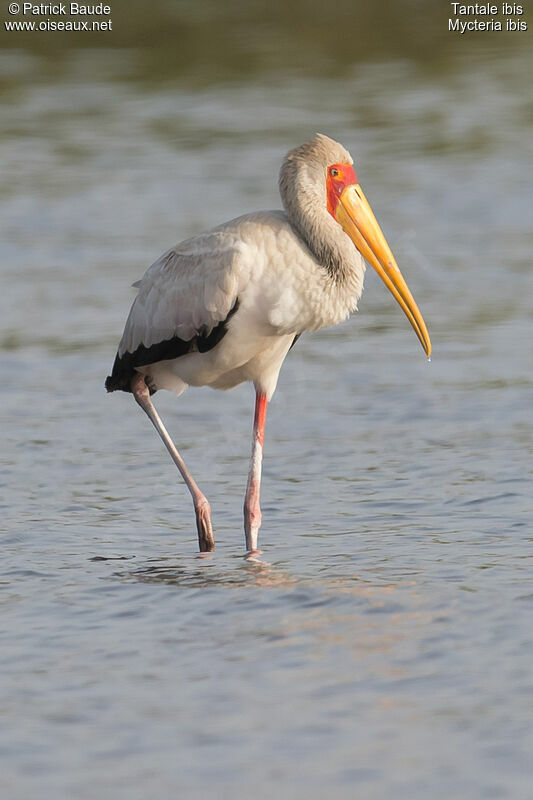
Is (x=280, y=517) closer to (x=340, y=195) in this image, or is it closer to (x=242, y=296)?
(x=242, y=296)

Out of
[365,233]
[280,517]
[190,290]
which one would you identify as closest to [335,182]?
[365,233]

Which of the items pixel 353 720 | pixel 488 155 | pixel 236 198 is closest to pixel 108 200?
pixel 236 198

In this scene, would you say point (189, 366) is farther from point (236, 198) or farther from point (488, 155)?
point (488, 155)

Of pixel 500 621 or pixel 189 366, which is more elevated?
pixel 189 366

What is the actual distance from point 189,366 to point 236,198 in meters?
8.22

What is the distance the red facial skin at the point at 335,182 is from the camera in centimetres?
701

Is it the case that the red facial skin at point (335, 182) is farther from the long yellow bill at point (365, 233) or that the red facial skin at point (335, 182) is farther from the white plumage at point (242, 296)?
the white plumage at point (242, 296)

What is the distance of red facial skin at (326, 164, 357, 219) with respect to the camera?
23.0 ft

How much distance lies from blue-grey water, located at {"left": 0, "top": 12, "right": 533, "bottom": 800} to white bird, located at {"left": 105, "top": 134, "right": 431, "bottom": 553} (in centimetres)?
65

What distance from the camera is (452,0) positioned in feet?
74.5

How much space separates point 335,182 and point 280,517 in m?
1.59

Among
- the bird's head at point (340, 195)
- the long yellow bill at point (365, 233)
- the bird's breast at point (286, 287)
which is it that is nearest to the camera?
the bird's breast at point (286, 287)

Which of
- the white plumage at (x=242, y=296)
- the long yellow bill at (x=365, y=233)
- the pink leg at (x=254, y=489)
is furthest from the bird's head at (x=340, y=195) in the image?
the pink leg at (x=254, y=489)

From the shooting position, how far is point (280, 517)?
24.9 ft
